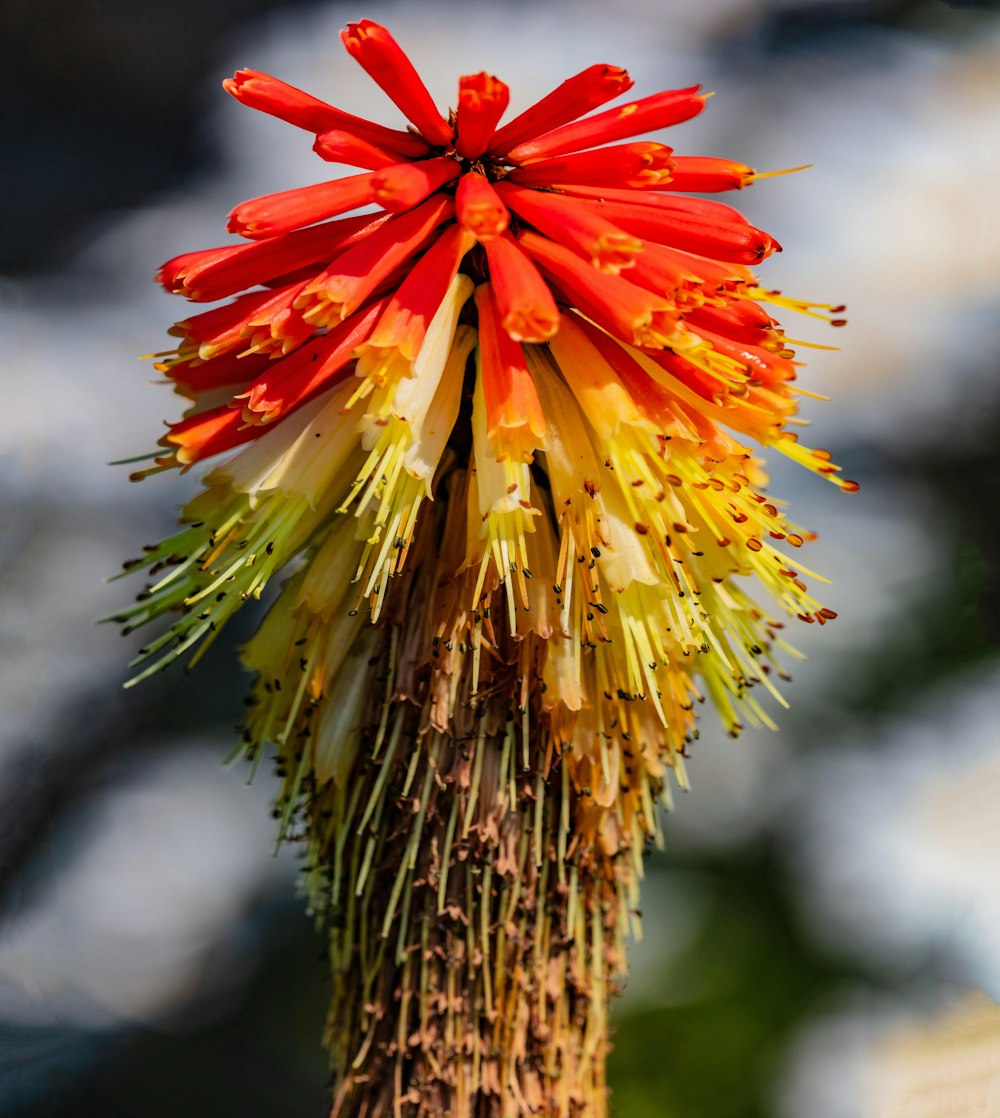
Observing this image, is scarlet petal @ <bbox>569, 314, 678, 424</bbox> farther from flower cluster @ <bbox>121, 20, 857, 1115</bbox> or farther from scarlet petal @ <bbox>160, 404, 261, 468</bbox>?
scarlet petal @ <bbox>160, 404, 261, 468</bbox>

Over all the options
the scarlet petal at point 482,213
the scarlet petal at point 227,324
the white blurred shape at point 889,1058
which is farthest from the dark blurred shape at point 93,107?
the white blurred shape at point 889,1058

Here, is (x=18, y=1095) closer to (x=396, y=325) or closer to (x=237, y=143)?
(x=396, y=325)

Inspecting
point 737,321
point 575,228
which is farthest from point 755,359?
point 575,228

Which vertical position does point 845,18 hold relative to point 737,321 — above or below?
above

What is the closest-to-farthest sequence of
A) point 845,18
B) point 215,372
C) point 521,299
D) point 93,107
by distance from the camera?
point 521,299 < point 215,372 < point 93,107 < point 845,18

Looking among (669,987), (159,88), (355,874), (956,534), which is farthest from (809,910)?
(159,88)

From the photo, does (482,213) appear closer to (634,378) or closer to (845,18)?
(634,378)
